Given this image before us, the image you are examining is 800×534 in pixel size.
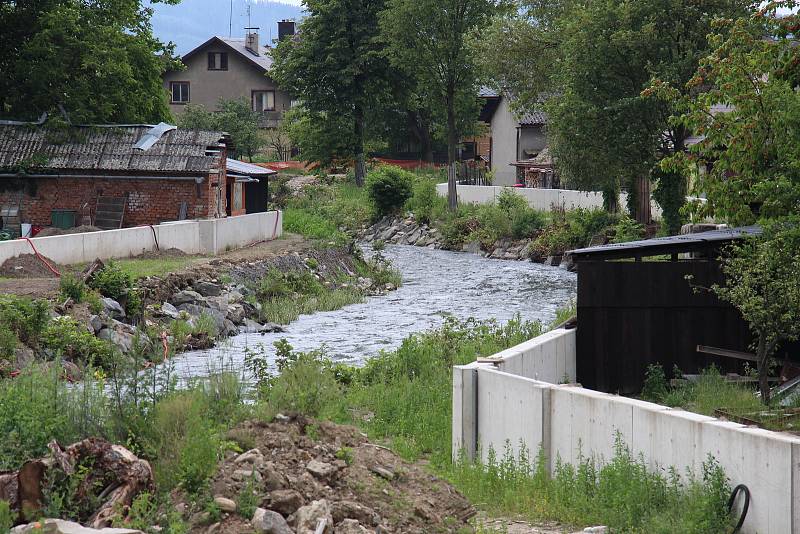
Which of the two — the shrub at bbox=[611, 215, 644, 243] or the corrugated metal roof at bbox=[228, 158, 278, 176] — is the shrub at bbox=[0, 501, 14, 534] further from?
the corrugated metal roof at bbox=[228, 158, 278, 176]

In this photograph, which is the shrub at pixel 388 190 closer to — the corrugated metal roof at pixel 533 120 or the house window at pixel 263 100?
the corrugated metal roof at pixel 533 120

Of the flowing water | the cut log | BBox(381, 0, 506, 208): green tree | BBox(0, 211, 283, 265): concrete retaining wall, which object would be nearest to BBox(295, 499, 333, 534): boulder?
the cut log

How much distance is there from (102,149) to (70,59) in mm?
4013

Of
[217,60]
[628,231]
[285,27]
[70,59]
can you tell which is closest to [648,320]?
[628,231]

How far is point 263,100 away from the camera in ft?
280

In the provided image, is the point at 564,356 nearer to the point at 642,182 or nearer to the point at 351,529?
the point at 351,529

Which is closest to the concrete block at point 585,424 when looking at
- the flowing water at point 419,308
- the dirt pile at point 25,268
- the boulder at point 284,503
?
the boulder at point 284,503

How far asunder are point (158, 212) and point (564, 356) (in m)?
23.3

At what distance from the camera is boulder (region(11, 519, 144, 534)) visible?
25.5 ft

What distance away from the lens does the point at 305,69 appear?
68938 millimetres

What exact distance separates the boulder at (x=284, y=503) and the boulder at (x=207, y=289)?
19779mm

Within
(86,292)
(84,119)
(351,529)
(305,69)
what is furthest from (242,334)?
(305,69)

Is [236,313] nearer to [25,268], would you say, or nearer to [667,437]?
[25,268]

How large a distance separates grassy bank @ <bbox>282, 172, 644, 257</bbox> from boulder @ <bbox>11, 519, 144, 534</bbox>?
111ft
